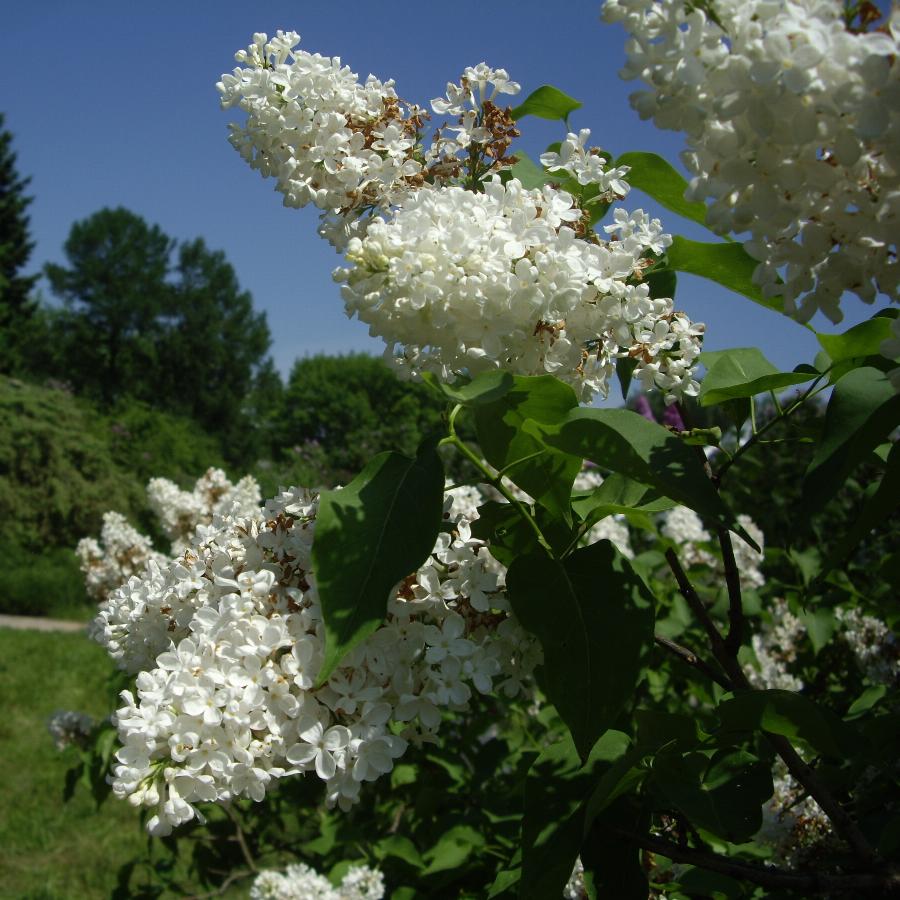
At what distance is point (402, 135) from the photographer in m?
1.36

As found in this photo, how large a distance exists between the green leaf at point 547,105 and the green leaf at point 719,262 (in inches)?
14.1

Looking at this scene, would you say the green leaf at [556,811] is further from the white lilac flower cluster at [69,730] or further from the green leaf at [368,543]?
the white lilac flower cluster at [69,730]

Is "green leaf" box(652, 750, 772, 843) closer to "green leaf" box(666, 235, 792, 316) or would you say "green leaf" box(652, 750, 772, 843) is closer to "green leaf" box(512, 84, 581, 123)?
"green leaf" box(666, 235, 792, 316)

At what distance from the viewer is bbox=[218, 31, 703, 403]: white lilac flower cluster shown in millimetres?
1046

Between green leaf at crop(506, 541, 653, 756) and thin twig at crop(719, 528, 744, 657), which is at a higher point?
thin twig at crop(719, 528, 744, 657)

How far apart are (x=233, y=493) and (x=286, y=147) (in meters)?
2.42

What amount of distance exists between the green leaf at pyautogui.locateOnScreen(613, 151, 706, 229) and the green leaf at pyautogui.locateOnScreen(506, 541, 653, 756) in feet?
1.95

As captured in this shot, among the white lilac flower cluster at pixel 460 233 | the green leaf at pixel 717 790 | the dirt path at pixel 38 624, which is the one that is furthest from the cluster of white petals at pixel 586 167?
the dirt path at pixel 38 624

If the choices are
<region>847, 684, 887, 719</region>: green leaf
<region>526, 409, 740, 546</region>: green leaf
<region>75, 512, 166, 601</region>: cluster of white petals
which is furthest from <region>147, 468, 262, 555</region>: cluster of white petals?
<region>526, 409, 740, 546</region>: green leaf

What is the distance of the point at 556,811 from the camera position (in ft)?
3.72

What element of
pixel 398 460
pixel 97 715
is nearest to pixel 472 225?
pixel 398 460

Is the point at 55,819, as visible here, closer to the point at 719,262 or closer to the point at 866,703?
the point at 866,703

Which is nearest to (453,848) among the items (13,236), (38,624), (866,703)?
(866,703)

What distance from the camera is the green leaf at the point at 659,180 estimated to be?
1.33 meters
